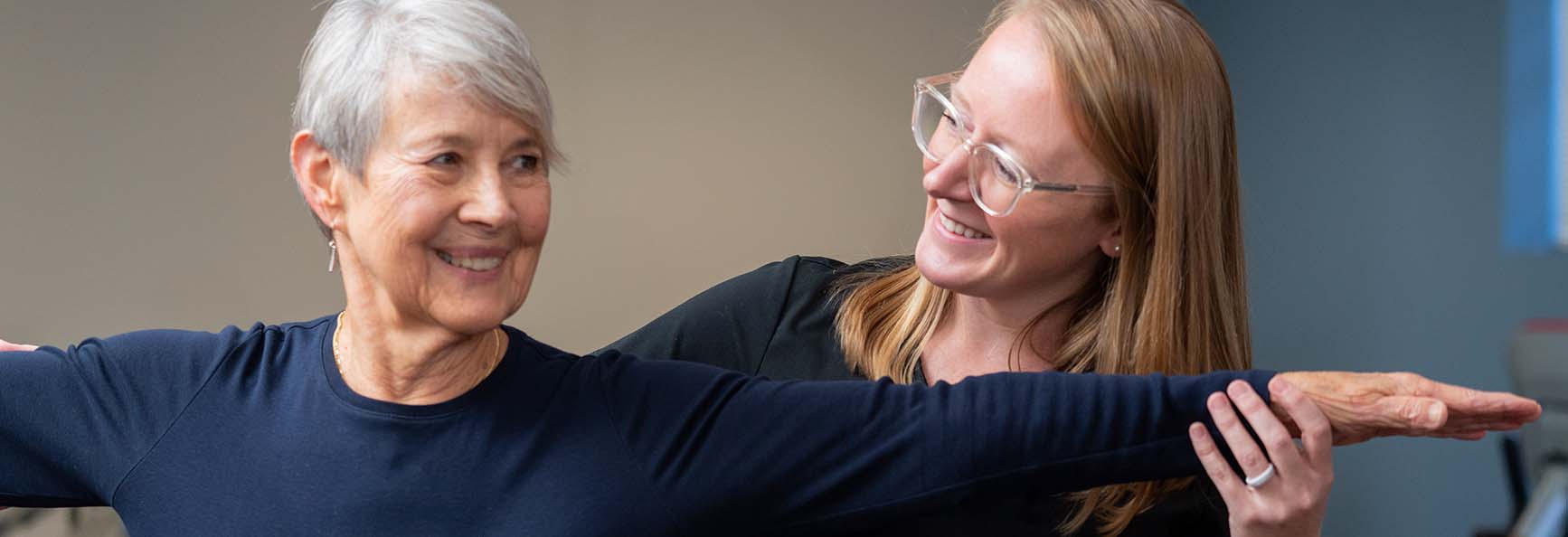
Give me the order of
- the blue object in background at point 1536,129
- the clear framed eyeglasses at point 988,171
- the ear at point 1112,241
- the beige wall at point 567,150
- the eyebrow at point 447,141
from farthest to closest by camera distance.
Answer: the beige wall at point 567,150 → the ear at point 1112,241 → the clear framed eyeglasses at point 988,171 → the eyebrow at point 447,141 → the blue object in background at point 1536,129

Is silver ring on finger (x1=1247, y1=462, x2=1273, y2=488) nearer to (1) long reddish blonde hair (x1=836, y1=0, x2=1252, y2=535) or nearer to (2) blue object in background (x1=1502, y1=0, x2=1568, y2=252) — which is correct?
(1) long reddish blonde hair (x1=836, y1=0, x2=1252, y2=535)

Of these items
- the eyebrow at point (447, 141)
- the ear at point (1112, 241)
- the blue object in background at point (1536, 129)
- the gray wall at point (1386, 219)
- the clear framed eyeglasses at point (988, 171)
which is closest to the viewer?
the blue object in background at point (1536, 129)

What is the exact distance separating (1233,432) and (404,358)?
815 mm

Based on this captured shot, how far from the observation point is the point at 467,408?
1476 mm

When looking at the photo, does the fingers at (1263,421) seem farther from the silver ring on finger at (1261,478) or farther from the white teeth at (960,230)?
the white teeth at (960,230)

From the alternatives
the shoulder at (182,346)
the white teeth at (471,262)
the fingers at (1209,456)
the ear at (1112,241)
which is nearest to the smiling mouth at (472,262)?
the white teeth at (471,262)

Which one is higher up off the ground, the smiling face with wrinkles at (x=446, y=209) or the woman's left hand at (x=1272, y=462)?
the smiling face with wrinkles at (x=446, y=209)

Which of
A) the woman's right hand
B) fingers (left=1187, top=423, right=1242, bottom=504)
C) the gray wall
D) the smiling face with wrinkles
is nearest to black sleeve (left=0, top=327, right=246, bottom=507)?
the smiling face with wrinkles

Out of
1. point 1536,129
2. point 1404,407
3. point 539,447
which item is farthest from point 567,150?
point 1536,129

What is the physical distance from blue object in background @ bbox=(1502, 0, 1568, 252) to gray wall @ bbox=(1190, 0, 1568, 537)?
3.45 m

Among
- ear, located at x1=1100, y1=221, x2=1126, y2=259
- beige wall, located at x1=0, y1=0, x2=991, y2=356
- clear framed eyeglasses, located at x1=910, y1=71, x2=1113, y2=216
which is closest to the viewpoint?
clear framed eyeglasses, located at x1=910, y1=71, x2=1113, y2=216

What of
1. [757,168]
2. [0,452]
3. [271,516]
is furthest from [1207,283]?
[757,168]

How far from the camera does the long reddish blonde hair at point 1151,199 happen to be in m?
1.81

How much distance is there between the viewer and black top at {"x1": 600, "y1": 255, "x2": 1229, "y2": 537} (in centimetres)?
180
